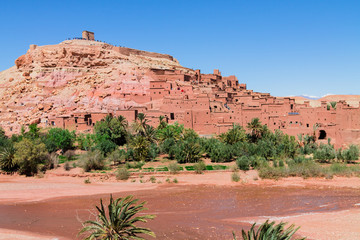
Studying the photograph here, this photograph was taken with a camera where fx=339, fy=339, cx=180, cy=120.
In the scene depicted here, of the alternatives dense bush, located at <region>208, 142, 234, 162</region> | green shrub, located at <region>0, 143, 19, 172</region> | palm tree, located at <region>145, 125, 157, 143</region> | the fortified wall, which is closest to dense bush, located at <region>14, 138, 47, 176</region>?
green shrub, located at <region>0, 143, 19, 172</region>

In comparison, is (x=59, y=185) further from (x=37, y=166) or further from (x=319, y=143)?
(x=319, y=143)

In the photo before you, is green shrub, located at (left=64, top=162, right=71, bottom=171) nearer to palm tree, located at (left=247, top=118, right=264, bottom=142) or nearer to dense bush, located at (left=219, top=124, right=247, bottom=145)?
dense bush, located at (left=219, top=124, right=247, bottom=145)

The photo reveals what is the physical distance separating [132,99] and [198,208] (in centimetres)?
2743

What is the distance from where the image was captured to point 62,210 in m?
16.8

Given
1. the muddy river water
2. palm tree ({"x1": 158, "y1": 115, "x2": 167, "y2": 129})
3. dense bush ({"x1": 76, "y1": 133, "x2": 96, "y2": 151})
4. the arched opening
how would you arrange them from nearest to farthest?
the muddy river water, dense bush ({"x1": 76, "y1": 133, "x2": 96, "y2": 151}), the arched opening, palm tree ({"x1": 158, "y1": 115, "x2": 167, "y2": 129})

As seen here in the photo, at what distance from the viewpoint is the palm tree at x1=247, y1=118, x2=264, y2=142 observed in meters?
32.8

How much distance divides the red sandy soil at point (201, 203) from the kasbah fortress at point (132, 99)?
11.5m

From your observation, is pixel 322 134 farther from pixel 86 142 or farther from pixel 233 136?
pixel 86 142

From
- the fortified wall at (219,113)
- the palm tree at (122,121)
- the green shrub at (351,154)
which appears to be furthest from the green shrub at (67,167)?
the green shrub at (351,154)

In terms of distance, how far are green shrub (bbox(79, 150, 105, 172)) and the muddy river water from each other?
711 centimetres

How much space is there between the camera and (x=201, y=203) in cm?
1775

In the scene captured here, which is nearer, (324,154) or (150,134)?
(324,154)

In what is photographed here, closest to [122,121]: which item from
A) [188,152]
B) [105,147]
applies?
[105,147]

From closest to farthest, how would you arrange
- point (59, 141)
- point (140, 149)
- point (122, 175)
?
point (122, 175) < point (140, 149) < point (59, 141)
